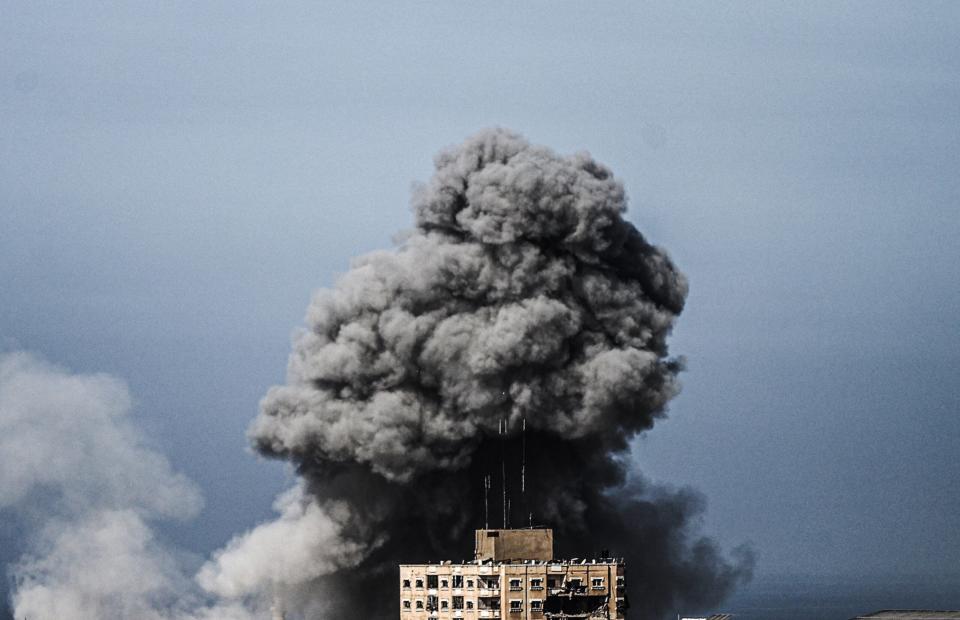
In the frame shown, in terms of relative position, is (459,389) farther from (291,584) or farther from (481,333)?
(291,584)

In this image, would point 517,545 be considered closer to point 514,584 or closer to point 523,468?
point 514,584

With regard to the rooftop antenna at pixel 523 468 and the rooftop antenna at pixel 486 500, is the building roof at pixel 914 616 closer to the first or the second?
the rooftop antenna at pixel 523 468

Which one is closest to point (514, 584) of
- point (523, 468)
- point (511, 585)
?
point (511, 585)

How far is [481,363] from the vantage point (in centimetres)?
8806

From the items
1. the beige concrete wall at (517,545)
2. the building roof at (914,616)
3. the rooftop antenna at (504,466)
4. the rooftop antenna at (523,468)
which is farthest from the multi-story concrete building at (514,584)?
the building roof at (914,616)

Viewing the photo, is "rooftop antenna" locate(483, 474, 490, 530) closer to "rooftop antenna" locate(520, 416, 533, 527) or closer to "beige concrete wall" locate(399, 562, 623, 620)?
"rooftop antenna" locate(520, 416, 533, 527)

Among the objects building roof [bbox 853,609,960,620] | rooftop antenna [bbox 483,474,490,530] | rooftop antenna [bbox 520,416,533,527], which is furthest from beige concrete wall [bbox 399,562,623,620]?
building roof [bbox 853,609,960,620]

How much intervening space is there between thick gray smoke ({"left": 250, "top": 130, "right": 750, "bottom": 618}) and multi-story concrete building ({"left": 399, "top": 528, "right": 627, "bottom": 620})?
3.46 meters

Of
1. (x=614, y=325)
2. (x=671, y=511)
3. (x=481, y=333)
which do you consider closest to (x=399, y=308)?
(x=481, y=333)

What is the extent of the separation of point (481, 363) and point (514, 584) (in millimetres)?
10292

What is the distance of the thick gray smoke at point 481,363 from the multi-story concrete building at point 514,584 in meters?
3.46

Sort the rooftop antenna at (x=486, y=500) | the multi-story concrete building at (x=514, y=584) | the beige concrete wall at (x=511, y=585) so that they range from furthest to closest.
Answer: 1. the rooftop antenna at (x=486, y=500)
2. the beige concrete wall at (x=511, y=585)
3. the multi-story concrete building at (x=514, y=584)

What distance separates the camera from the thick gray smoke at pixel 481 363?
88188mm

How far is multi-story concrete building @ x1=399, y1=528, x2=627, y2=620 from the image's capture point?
84.5 metres
